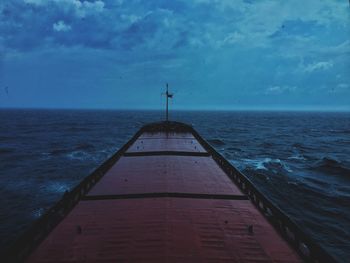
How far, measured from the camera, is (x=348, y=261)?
1483 centimetres

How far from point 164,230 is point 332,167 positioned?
3249 centimetres

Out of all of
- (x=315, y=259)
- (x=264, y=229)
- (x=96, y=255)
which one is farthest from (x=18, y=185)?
(x=315, y=259)

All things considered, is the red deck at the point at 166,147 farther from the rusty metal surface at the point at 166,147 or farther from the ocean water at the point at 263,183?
the ocean water at the point at 263,183

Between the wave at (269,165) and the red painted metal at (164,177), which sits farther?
the wave at (269,165)

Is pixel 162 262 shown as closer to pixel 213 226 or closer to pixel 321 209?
pixel 213 226

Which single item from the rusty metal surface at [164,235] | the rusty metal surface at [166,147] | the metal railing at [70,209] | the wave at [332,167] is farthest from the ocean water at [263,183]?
the rusty metal surface at [164,235]

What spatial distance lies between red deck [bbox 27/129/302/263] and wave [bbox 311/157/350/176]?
24.1 m

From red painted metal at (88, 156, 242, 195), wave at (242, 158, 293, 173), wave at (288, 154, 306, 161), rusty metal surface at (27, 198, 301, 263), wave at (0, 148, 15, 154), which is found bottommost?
wave at (0, 148, 15, 154)

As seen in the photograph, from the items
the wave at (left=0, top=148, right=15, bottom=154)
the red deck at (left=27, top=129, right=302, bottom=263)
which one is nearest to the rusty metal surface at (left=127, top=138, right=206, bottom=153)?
the red deck at (left=27, top=129, right=302, bottom=263)

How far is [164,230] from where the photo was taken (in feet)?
29.1

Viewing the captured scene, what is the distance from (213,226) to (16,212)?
686 inches

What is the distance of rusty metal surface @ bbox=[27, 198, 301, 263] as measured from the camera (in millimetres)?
7637

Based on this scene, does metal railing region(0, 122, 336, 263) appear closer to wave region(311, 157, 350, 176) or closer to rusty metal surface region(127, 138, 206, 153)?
rusty metal surface region(127, 138, 206, 153)

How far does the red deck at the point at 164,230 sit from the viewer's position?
7.68 m
